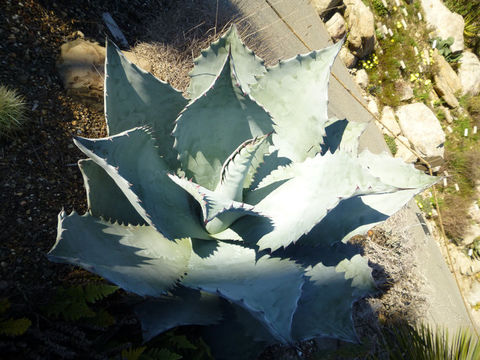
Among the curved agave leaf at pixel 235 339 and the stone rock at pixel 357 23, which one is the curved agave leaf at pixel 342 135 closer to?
the curved agave leaf at pixel 235 339

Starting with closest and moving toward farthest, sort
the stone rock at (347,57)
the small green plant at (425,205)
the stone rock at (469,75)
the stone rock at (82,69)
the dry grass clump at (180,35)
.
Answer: the stone rock at (82,69) < the dry grass clump at (180,35) < the stone rock at (347,57) < the small green plant at (425,205) < the stone rock at (469,75)

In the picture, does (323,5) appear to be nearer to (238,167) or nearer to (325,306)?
(238,167)

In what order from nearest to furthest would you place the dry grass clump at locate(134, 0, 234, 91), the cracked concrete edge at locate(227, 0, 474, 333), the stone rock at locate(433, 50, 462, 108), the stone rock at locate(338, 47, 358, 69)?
the dry grass clump at locate(134, 0, 234, 91) < the cracked concrete edge at locate(227, 0, 474, 333) < the stone rock at locate(338, 47, 358, 69) < the stone rock at locate(433, 50, 462, 108)

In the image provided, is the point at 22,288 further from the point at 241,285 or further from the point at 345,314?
the point at 345,314

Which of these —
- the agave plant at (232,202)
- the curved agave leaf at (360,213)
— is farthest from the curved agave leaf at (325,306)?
the curved agave leaf at (360,213)

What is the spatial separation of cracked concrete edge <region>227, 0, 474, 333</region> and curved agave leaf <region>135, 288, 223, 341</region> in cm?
193

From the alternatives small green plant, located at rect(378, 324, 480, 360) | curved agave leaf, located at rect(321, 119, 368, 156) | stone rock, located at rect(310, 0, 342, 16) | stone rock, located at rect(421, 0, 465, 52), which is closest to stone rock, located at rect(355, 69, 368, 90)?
stone rock, located at rect(310, 0, 342, 16)

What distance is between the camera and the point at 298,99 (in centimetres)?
132

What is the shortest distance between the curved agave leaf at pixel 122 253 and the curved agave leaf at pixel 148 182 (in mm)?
74

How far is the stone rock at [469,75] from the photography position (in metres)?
5.04

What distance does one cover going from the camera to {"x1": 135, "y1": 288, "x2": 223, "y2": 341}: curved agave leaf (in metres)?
1.04

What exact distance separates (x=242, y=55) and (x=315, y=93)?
0.34 m

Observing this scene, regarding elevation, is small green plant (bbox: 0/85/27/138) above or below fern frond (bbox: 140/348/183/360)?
above

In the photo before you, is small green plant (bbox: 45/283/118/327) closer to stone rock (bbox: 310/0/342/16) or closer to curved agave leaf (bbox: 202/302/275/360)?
curved agave leaf (bbox: 202/302/275/360)
